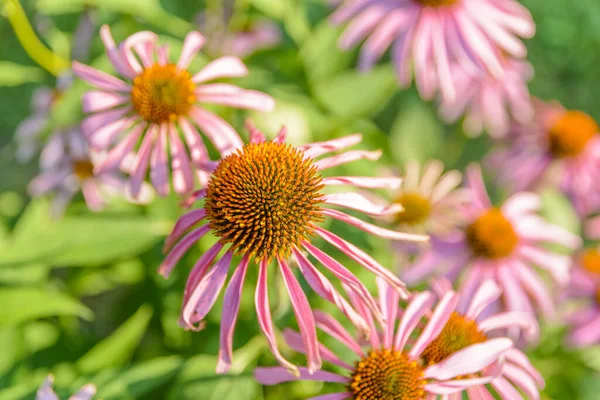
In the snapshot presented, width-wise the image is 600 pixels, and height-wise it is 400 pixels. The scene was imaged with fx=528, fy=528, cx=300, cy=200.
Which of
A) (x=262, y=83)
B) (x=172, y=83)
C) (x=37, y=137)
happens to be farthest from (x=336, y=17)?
(x=37, y=137)

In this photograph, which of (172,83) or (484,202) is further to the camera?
(484,202)

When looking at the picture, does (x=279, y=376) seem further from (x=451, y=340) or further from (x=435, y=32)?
(x=435, y=32)

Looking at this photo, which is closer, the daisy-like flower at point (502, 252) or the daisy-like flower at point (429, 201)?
the daisy-like flower at point (502, 252)

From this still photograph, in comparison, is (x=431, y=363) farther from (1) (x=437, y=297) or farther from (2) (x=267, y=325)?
→ (2) (x=267, y=325)

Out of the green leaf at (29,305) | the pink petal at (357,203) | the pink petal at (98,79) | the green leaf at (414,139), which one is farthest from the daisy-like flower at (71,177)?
the green leaf at (414,139)

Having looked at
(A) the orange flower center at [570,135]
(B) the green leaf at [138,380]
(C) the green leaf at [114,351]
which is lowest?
(B) the green leaf at [138,380]

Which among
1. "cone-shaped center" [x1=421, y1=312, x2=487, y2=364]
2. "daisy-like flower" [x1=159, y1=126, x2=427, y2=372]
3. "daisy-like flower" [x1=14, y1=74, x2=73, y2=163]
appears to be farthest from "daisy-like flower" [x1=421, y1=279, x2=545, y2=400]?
"daisy-like flower" [x1=14, y1=74, x2=73, y2=163]

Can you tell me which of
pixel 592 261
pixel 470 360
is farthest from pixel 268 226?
pixel 592 261

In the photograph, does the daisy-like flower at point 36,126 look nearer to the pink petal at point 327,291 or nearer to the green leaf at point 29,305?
the green leaf at point 29,305

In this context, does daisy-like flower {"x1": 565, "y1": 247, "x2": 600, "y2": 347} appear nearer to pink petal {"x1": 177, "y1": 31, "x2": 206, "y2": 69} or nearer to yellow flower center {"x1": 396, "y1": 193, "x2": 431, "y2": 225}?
yellow flower center {"x1": 396, "y1": 193, "x2": 431, "y2": 225}
